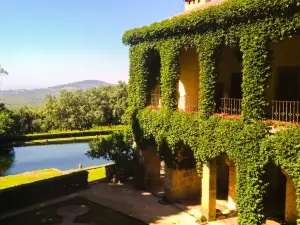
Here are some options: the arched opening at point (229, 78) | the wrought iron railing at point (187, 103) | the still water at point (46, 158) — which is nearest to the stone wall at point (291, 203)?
the arched opening at point (229, 78)

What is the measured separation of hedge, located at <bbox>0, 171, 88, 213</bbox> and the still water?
1239 cm

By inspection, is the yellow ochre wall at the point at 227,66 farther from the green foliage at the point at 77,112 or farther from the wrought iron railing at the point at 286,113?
the green foliage at the point at 77,112

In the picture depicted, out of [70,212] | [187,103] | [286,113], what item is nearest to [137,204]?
[70,212]

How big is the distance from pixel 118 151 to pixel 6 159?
1997 cm

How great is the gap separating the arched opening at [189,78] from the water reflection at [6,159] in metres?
20.2

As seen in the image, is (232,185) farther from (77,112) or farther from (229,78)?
(77,112)

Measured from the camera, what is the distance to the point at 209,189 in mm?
15195

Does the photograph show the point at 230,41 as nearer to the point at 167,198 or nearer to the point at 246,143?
Result: the point at 246,143

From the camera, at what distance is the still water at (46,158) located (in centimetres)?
3244

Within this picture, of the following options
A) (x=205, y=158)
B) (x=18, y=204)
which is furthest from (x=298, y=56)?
(x=18, y=204)

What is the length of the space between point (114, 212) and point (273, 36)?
1186 cm

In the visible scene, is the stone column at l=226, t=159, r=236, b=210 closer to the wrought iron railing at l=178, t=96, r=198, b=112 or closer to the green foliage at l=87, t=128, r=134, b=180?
the wrought iron railing at l=178, t=96, r=198, b=112

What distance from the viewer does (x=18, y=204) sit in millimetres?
17766

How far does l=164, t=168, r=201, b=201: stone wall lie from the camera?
18.0 m
